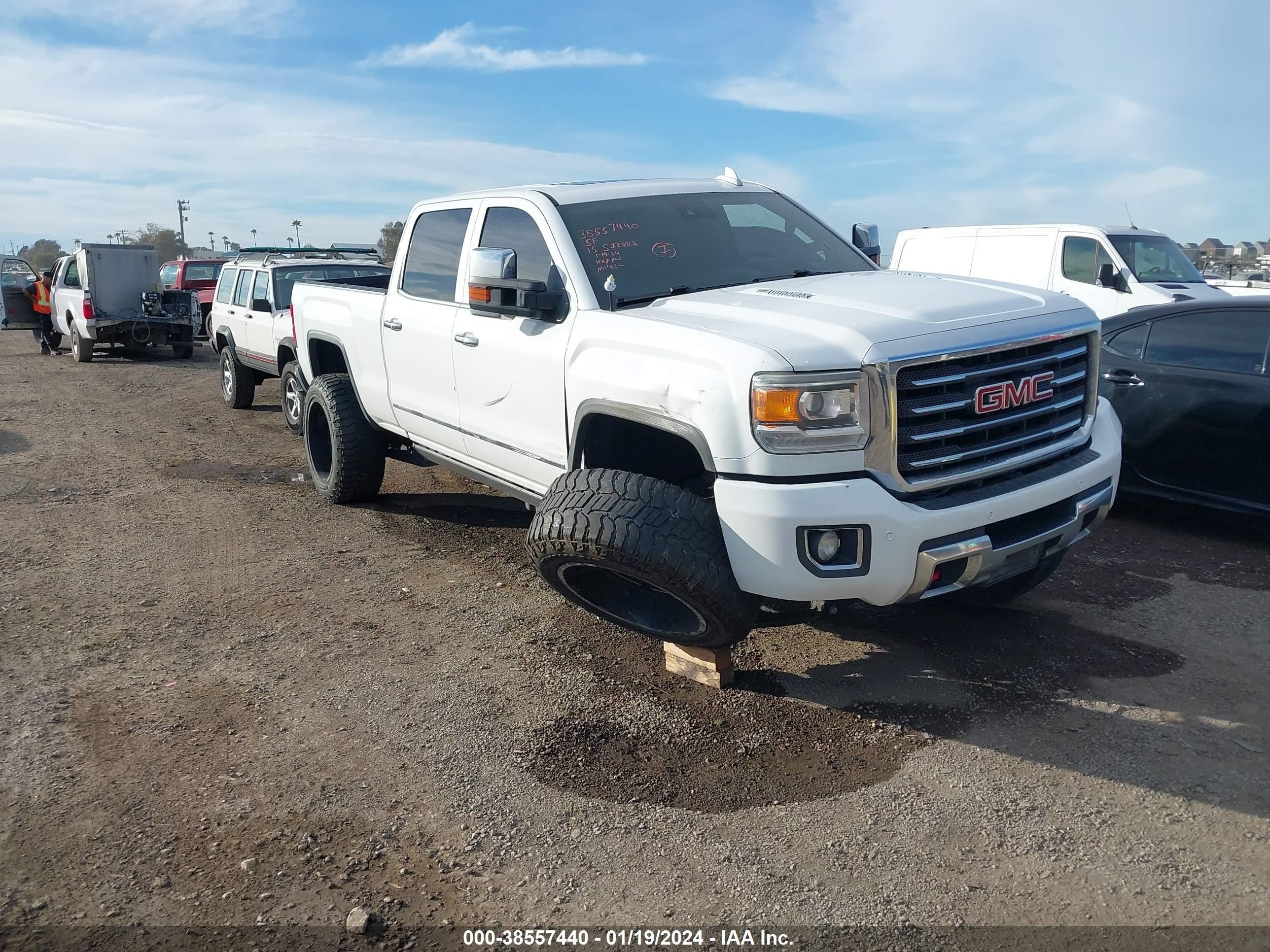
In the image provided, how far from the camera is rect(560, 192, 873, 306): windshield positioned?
4.52 m

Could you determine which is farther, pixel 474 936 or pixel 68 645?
pixel 68 645

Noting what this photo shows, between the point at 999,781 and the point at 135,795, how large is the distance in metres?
2.98

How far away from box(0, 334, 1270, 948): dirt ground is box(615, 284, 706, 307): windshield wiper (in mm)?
1524

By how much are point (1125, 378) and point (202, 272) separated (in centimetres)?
2135

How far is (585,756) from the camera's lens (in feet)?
12.1

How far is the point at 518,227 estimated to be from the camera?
16.3 feet

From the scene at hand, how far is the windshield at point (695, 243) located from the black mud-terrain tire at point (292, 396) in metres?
5.18

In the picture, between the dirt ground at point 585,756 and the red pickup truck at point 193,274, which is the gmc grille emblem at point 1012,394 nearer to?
the dirt ground at point 585,756

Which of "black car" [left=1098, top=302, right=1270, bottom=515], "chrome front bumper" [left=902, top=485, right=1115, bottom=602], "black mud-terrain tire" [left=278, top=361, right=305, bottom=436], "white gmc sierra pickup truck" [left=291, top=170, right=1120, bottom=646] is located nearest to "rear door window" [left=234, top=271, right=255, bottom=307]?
"black mud-terrain tire" [left=278, top=361, right=305, bottom=436]

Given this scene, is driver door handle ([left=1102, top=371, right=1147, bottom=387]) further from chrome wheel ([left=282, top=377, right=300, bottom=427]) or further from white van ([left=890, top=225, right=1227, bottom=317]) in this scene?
chrome wheel ([left=282, top=377, right=300, bottom=427])

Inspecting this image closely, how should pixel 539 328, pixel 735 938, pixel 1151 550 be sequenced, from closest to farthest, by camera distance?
pixel 735 938, pixel 539 328, pixel 1151 550

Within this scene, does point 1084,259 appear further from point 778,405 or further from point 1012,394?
point 778,405

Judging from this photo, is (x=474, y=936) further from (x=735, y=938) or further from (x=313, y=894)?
(x=735, y=938)

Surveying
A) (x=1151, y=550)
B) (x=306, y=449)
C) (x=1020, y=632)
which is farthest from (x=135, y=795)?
(x=1151, y=550)
